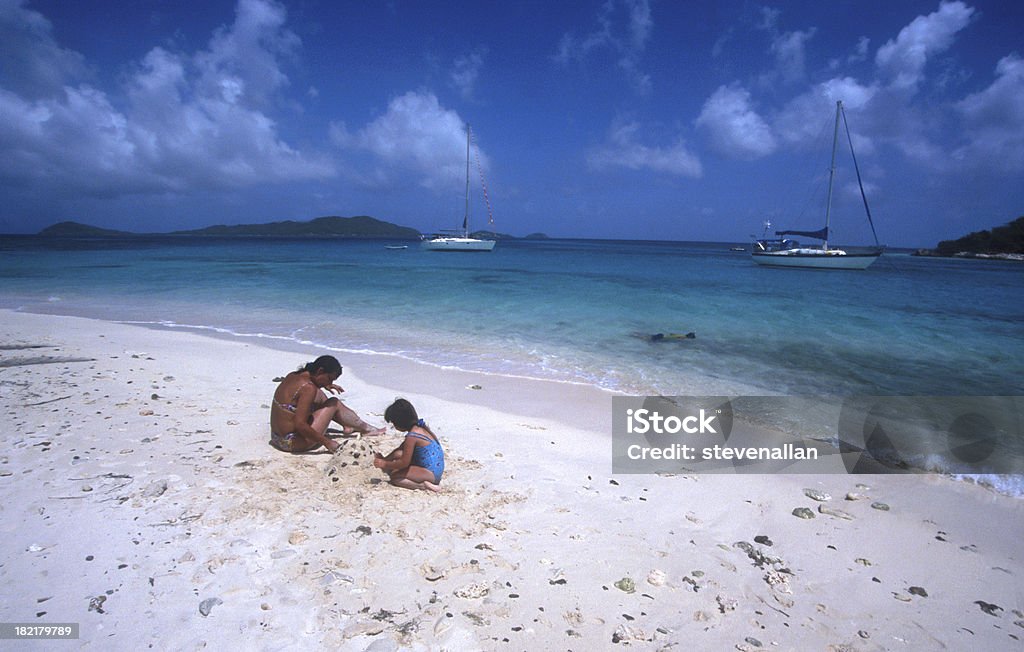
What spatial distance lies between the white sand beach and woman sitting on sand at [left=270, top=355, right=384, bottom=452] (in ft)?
0.67

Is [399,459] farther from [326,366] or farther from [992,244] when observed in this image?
[992,244]

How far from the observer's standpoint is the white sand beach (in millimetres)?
3035

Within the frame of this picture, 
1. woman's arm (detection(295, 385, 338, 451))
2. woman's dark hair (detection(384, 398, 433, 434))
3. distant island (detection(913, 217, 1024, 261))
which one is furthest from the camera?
distant island (detection(913, 217, 1024, 261))

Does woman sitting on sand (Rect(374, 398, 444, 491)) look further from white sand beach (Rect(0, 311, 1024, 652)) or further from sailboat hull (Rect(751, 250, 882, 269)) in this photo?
sailboat hull (Rect(751, 250, 882, 269))

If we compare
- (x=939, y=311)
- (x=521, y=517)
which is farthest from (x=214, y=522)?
(x=939, y=311)

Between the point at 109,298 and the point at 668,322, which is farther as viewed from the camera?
the point at 109,298

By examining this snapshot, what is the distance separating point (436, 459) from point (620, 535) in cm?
173

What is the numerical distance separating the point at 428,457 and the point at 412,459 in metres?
0.15

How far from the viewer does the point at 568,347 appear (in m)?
12.3

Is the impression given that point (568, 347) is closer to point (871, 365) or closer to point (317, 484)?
point (871, 365)
